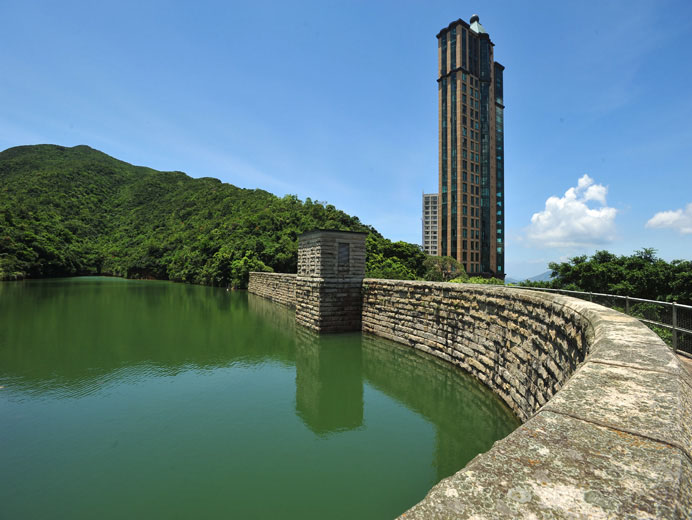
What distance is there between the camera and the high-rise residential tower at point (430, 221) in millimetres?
137625

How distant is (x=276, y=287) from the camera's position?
1108 inches

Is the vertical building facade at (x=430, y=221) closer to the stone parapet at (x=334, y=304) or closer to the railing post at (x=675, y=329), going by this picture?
the stone parapet at (x=334, y=304)

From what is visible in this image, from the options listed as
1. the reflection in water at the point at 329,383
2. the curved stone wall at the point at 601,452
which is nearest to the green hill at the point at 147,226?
the reflection in water at the point at 329,383

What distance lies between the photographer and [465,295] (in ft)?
32.5

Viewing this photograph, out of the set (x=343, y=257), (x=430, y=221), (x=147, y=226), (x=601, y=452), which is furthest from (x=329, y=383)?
(x=430, y=221)

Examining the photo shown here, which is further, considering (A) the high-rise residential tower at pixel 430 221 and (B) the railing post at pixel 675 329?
(A) the high-rise residential tower at pixel 430 221

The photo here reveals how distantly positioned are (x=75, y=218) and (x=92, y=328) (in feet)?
269

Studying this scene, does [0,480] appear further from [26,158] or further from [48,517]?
[26,158]

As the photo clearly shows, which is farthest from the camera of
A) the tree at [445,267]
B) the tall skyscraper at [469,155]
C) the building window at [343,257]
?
the tall skyscraper at [469,155]

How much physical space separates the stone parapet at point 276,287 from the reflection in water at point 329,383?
401 inches

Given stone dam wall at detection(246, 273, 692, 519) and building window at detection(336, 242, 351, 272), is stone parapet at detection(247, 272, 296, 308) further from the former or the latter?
stone dam wall at detection(246, 273, 692, 519)

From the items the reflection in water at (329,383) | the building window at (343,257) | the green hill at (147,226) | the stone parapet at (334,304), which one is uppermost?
the green hill at (147,226)

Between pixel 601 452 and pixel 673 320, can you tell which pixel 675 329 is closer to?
pixel 673 320

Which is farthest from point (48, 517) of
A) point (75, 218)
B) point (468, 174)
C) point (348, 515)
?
point (75, 218)
